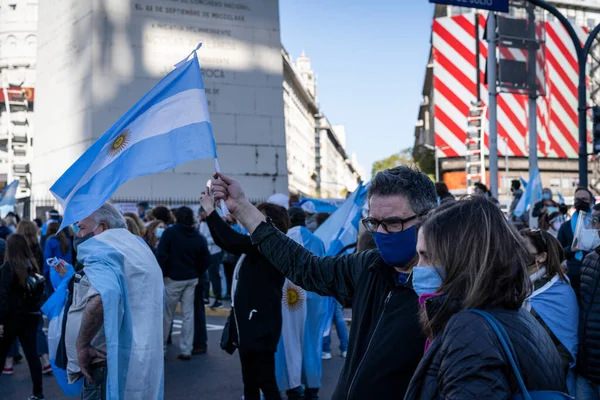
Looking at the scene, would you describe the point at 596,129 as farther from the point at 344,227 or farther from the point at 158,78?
the point at 158,78

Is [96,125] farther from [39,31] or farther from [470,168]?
[470,168]

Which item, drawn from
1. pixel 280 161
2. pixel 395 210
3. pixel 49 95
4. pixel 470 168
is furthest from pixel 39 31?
pixel 395 210

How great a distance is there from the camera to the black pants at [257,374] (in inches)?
200

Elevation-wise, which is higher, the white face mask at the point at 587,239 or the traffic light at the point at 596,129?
the traffic light at the point at 596,129

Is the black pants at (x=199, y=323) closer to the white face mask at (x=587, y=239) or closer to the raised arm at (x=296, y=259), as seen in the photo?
the white face mask at (x=587, y=239)

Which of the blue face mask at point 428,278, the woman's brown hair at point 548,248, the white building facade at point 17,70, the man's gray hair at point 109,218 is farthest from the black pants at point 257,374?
the white building facade at point 17,70

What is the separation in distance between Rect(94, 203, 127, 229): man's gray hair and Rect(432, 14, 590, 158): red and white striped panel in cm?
3847

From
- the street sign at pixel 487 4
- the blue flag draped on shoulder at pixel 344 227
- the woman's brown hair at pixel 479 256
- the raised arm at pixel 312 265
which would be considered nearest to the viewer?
the woman's brown hair at pixel 479 256

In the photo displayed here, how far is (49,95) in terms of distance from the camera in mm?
20359

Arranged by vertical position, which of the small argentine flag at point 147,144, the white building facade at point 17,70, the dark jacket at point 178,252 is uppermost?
the white building facade at point 17,70

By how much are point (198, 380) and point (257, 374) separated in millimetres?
2467

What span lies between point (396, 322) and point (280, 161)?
1713 centimetres

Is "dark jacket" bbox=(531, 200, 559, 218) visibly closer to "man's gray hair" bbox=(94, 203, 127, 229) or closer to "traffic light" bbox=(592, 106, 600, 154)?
"traffic light" bbox=(592, 106, 600, 154)

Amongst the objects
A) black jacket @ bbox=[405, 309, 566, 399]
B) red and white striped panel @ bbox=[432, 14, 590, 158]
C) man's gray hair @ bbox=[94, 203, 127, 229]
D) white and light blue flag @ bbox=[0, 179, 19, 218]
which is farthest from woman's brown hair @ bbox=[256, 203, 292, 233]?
red and white striped panel @ bbox=[432, 14, 590, 158]
